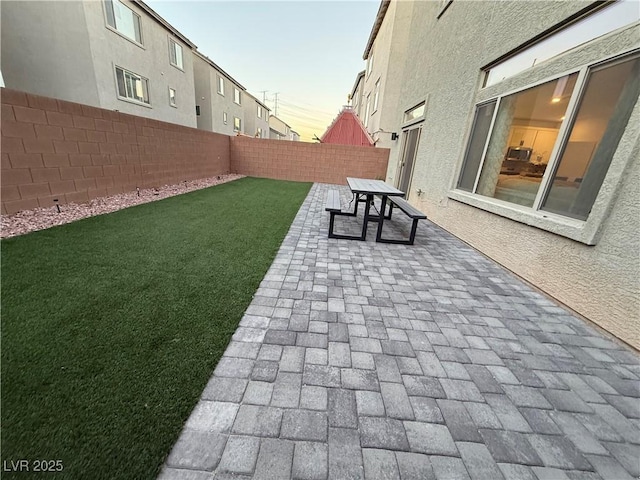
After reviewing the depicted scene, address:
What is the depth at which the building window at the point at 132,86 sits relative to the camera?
10.2 m

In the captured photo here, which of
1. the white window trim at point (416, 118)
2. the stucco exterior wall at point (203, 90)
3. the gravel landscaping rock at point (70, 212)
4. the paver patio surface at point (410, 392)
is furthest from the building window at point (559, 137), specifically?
the stucco exterior wall at point (203, 90)

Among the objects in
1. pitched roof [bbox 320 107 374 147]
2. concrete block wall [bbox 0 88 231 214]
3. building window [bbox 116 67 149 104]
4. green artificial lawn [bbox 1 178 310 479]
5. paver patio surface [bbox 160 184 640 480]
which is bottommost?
paver patio surface [bbox 160 184 640 480]

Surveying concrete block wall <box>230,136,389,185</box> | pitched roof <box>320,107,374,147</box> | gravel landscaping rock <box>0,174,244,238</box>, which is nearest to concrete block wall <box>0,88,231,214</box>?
gravel landscaping rock <box>0,174,244,238</box>

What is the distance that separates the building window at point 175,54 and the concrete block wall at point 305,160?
5.83 meters

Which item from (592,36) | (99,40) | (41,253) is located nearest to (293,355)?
(41,253)

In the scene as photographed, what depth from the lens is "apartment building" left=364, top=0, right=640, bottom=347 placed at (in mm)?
2465

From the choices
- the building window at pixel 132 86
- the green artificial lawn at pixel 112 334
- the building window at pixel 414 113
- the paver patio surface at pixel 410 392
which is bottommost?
the paver patio surface at pixel 410 392

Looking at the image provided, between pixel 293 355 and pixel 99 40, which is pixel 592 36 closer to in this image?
pixel 293 355

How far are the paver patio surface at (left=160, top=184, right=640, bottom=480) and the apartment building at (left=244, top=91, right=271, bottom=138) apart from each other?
28.6 metres

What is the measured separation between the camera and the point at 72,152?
4715 mm

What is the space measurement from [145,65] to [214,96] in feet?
25.5

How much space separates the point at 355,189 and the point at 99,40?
453 inches

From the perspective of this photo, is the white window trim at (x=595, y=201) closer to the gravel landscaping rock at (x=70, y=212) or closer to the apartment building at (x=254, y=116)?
the gravel landscaping rock at (x=70, y=212)

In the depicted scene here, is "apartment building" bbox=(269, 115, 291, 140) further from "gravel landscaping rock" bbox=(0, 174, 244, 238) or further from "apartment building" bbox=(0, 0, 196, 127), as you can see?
"gravel landscaping rock" bbox=(0, 174, 244, 238)
